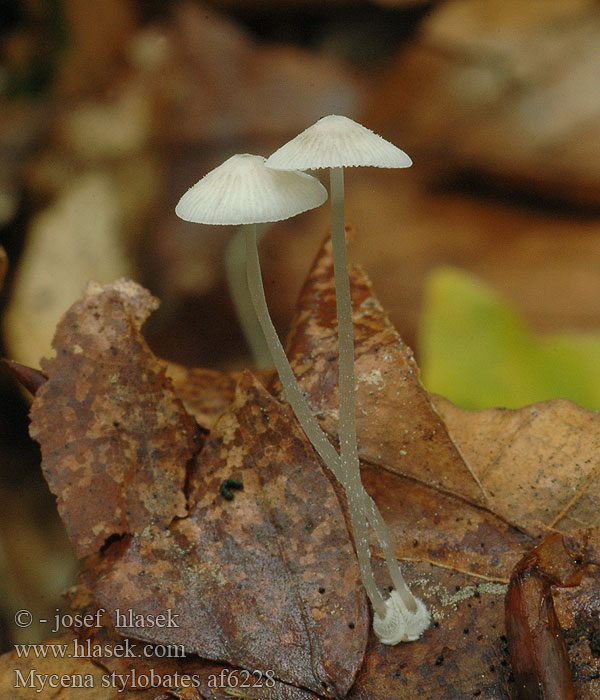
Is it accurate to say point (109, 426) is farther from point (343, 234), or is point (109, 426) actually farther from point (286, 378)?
point (343, 234)

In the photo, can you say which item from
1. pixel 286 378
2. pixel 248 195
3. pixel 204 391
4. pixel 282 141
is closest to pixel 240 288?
pixel 282 141

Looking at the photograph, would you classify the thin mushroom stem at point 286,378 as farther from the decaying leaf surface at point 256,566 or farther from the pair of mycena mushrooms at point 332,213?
the decaying leaf surface at point 256,566

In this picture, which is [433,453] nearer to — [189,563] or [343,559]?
[343,559]

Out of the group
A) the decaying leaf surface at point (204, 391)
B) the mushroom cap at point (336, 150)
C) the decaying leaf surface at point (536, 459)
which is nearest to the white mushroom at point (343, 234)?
the mushroom cap at point (336, 150)

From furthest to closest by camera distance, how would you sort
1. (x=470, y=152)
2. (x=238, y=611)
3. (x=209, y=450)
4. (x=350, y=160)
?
(x=470, y=152)
(x=209, y=450)
(x=238, y=611)
(x=350, y=160)

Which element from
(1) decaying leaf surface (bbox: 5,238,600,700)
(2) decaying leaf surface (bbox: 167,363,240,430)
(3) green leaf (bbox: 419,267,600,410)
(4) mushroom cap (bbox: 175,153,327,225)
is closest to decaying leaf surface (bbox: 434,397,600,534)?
(1) decaying leaf surface (bbox: 5,238,600,700)

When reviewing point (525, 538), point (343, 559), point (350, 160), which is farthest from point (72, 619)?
point (350, 160)
